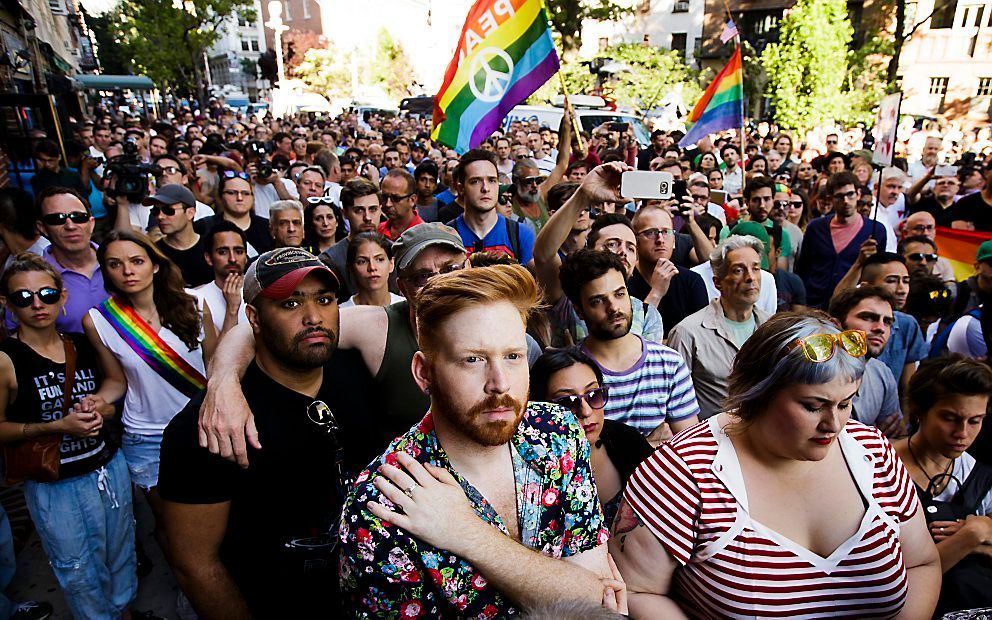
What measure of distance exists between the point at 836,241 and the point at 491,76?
3597mm

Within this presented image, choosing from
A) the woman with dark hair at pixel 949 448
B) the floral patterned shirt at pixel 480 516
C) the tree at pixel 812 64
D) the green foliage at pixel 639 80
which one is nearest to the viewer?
the floral patterned shirt at pixel 480 516

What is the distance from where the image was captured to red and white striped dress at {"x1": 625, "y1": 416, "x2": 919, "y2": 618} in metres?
1.75

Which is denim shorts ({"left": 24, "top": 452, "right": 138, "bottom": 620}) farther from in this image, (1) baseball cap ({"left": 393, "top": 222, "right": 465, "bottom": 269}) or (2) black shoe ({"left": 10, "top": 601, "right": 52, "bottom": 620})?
(1) baseball cap ({"left": 393, "top": 222, "right": 465, "bottom": 269})

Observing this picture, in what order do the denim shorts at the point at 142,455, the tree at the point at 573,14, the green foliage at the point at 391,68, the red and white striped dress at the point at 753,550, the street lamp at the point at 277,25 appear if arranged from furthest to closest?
the green foliage at the point at 391,68
the tree at the point at 573,14
the street lamp at the point at 277,25
the denim shorts at the point at 142,455
the red and white striped dress at the point at 753,550

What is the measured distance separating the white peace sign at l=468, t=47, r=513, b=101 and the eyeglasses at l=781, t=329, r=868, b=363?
12.1ft

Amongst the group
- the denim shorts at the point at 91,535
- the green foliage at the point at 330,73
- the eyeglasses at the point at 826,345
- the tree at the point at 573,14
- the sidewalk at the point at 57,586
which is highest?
the tree at the point at 573,14

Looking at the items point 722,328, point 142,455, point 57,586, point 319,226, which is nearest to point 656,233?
point 722,328

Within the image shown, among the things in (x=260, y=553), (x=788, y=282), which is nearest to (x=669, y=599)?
(x=260, y=553)

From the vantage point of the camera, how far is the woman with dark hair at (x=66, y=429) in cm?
279

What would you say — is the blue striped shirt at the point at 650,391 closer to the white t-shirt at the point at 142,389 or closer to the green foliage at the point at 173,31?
the white t-shirt at the point at 142,389

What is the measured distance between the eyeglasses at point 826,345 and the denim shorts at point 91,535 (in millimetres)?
3180

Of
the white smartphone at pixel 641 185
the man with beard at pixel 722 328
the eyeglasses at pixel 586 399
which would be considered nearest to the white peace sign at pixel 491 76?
the white smartphone at pixel 641 185

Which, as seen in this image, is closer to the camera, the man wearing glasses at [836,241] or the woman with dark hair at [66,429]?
the woman with dark hair at [66,429]

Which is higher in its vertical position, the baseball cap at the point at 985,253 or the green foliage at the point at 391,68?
the green foliage at the point at 391,68
